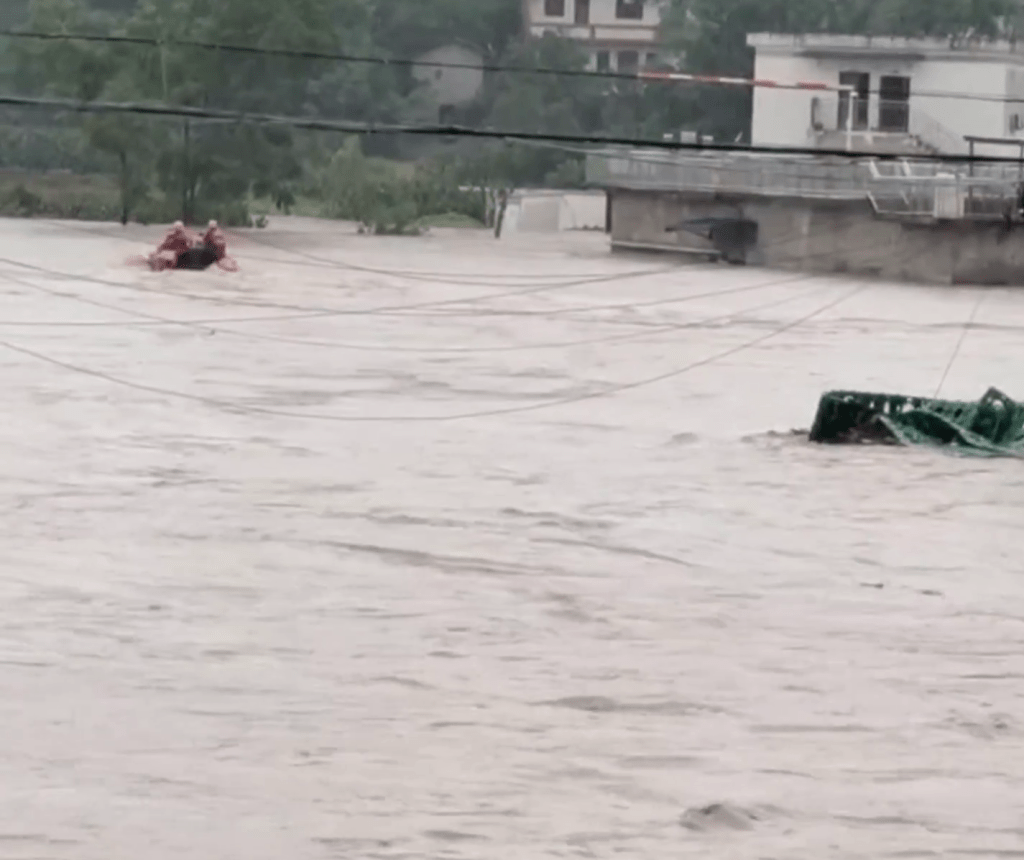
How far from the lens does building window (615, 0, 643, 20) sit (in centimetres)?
8894

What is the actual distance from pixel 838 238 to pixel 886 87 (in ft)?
36.5

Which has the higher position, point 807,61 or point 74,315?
point 807,61

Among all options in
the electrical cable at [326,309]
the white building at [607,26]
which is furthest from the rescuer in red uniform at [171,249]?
the white building at [607,26]

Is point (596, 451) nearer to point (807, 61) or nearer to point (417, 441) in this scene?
point (417, 441)

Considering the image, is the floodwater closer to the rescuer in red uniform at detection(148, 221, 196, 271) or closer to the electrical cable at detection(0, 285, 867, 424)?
the electrical cable at detection(0, 285, 867, 424)

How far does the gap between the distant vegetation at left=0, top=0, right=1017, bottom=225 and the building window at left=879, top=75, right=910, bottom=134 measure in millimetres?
6033

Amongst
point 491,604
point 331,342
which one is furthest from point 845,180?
point 491,604

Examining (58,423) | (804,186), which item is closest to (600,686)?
(58,423)

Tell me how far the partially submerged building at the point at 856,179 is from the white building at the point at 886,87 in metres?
0.04

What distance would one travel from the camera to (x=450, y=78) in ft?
286

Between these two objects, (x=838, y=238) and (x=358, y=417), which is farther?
(x=838, y=238)

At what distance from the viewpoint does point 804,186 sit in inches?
2383

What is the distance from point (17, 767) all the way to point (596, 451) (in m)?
16.3

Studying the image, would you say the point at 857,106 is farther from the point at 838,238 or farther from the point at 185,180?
the point at 185,180
